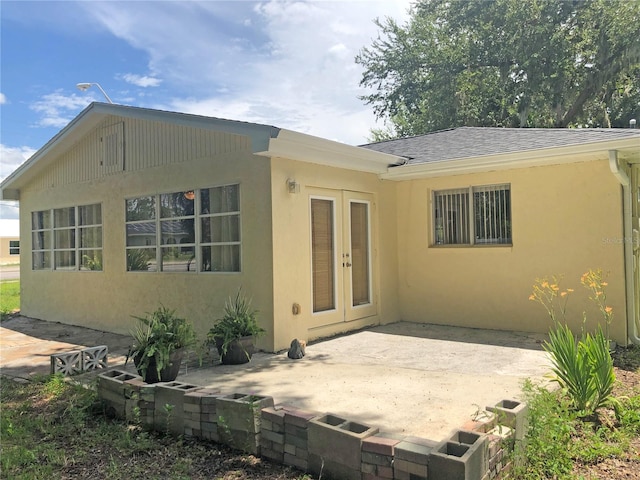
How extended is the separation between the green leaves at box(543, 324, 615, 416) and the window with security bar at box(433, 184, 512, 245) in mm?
4032

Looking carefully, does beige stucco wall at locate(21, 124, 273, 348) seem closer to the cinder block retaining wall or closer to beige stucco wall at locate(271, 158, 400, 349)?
beige stucco wall at locate(271, 158, 400, 349)

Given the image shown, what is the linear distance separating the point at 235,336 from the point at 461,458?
3756 mm

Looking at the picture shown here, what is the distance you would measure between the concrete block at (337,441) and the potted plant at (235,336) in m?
2.83

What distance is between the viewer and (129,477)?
125 inches

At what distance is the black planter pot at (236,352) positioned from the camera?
5.78 meters

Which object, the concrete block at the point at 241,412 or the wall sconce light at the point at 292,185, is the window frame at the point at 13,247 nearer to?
the wall sconce light at the point at 292,185

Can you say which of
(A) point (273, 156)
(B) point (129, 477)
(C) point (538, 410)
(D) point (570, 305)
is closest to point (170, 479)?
(B) point (129, 477)

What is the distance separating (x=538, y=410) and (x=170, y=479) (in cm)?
264

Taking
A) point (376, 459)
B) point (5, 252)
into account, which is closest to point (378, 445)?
point (376, 459)

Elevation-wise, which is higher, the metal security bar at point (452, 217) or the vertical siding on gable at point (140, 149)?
the vertical siding on gable at point (140, 149)

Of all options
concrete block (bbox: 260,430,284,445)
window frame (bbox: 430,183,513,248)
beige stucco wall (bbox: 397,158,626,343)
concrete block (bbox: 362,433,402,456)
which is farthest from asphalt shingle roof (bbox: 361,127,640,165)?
concrete block (bbox: 260,430,284,445)

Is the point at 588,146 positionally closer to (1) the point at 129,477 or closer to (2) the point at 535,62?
(1) the point at 129,477

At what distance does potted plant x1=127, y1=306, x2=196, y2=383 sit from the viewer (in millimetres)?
4672

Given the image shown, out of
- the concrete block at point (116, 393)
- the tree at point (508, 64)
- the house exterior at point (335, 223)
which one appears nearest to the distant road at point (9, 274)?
the house exterior at point (335, 223)
